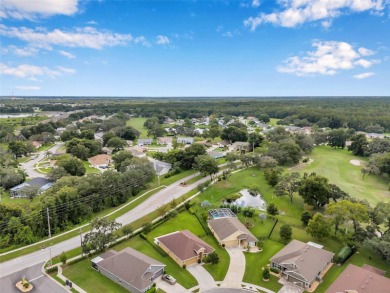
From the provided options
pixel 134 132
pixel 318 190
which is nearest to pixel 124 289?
pixel 318 190

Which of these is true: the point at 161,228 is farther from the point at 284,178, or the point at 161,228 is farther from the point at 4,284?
the point at 284,178

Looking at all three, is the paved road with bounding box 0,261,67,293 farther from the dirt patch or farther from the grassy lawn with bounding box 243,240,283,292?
the dirt patch

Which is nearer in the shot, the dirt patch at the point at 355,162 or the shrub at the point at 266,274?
the shrub at the point at 266,274

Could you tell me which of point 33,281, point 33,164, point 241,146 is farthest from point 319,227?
point 33,164

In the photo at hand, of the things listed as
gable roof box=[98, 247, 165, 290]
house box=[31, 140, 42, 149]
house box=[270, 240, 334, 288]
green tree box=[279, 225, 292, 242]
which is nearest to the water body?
green tree box=[279, 225, 292, 242]

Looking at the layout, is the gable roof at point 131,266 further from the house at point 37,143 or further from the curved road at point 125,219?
the house at point 37,143

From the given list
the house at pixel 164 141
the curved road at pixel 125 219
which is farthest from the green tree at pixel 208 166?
the house at pixel 164 141
